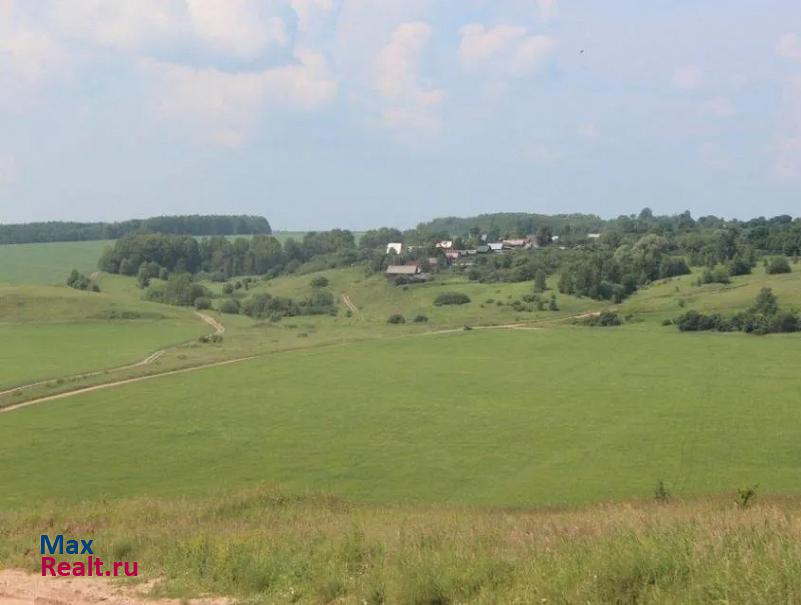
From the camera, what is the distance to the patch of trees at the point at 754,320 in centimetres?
8450

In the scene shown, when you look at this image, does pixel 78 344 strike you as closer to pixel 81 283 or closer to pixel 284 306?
pixel 284 306

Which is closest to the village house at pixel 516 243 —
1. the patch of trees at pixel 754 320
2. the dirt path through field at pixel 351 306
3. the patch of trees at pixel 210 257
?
the patch of trees at pixel 210 257

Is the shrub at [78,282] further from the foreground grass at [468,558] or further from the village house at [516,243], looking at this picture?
the foreground grass at [468,558]

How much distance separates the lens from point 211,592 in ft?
35.4

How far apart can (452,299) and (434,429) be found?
6801 cm

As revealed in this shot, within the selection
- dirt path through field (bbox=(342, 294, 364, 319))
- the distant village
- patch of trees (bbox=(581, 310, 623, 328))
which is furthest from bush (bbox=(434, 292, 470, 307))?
patch of trees (bbox=(581, 310, 623, 328))

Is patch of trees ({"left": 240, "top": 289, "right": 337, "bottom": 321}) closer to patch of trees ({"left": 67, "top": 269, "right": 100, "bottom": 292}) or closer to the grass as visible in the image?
patch of trees ({"left": 67, "top": 269, "right": 100, "bottom": 292})

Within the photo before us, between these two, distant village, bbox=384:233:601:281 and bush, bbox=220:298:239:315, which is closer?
bush, bbox=220:298:239:315

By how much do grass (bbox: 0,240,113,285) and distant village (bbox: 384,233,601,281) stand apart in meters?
58.8

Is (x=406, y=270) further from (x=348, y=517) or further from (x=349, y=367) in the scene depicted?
(x=348, y=517)

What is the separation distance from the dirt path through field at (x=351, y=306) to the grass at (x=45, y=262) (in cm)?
5183

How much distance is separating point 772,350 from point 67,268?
133m

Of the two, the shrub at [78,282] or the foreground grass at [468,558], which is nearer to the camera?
the foreground grass at [468,558]

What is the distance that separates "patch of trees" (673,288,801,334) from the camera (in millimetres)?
84500
